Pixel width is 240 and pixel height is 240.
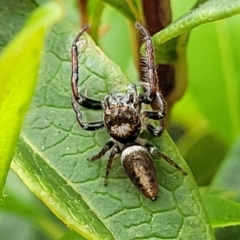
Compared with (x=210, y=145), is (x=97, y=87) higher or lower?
higher

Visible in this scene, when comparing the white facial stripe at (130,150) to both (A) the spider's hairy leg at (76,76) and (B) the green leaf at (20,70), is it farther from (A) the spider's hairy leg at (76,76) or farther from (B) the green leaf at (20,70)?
(B) the green leaf at (20,70)

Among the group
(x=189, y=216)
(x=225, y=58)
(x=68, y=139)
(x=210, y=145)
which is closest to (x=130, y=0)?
(x=68, y=139)

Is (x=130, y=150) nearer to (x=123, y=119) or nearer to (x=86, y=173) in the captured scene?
(x=123, y=119)

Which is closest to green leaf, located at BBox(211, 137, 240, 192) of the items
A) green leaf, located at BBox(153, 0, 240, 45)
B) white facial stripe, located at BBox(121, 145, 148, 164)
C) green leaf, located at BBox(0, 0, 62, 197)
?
white facial stripe, located at BBox(121, 145, 148, 164)

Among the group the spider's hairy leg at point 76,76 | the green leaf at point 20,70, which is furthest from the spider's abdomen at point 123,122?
the green leaf at point 20,70

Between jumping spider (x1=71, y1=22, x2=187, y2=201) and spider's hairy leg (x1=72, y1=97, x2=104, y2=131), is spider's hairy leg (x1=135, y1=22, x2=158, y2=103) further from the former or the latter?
spider's hairy leg (x1=72, y1=97, x2=104, y2=131)

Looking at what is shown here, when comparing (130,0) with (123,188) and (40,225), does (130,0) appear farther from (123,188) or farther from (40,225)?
(40,225)
